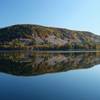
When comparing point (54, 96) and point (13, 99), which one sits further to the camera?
point (54, 96)

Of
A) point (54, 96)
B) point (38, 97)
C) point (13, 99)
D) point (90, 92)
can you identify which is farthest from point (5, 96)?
point (90, 92)

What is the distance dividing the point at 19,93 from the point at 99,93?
23.3 ft

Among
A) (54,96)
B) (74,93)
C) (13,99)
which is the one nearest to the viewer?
(13,99)

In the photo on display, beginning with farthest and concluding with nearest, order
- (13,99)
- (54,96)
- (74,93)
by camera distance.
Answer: (74,93) < (54,96) < (13,99)

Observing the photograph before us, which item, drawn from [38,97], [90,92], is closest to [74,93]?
[90,92]

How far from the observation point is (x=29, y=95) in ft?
68.7

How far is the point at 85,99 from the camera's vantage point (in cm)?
1961

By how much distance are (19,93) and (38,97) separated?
7.08 ft

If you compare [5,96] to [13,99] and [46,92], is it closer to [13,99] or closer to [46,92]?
[13,99]

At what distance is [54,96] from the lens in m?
20.8

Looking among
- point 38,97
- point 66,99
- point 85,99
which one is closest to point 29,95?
point 38,97

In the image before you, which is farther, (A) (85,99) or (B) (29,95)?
(B) (29,95)

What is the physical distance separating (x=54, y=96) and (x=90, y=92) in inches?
153

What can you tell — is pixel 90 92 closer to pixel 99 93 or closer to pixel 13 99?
pixel 99 93
